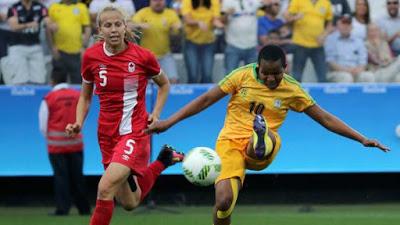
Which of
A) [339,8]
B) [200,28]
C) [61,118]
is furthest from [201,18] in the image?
[61,118]

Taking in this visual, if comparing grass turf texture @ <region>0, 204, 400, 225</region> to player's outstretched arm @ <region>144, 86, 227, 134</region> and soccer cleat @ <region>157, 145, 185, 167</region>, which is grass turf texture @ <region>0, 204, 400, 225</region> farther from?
player's outstretched arm @ <region>144, 86, 227, 134</region>

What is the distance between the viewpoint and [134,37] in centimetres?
1080

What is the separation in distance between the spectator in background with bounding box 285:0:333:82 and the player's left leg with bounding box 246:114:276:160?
6.01m

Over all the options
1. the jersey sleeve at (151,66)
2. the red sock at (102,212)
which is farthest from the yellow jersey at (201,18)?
the red sock at (102,212)

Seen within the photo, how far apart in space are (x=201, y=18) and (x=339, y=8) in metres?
2.17

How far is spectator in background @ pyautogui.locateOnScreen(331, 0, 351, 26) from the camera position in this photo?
54.6 feet

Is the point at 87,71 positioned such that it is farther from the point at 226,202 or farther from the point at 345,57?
the point at 345,57

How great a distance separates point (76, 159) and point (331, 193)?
166 inches

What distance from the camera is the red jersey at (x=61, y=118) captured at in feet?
51.5

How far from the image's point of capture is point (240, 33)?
1628 centimetres

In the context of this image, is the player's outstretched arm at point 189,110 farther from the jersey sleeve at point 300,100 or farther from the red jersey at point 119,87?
the jersey sleeve at point 300,100

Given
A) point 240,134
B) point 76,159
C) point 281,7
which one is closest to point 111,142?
point 240,134

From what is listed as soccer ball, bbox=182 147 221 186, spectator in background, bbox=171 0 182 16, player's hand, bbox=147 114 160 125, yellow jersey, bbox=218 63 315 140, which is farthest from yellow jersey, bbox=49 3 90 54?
soccer ball, bbox=182 147 221 186

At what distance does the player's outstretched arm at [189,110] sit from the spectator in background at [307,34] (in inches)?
237
